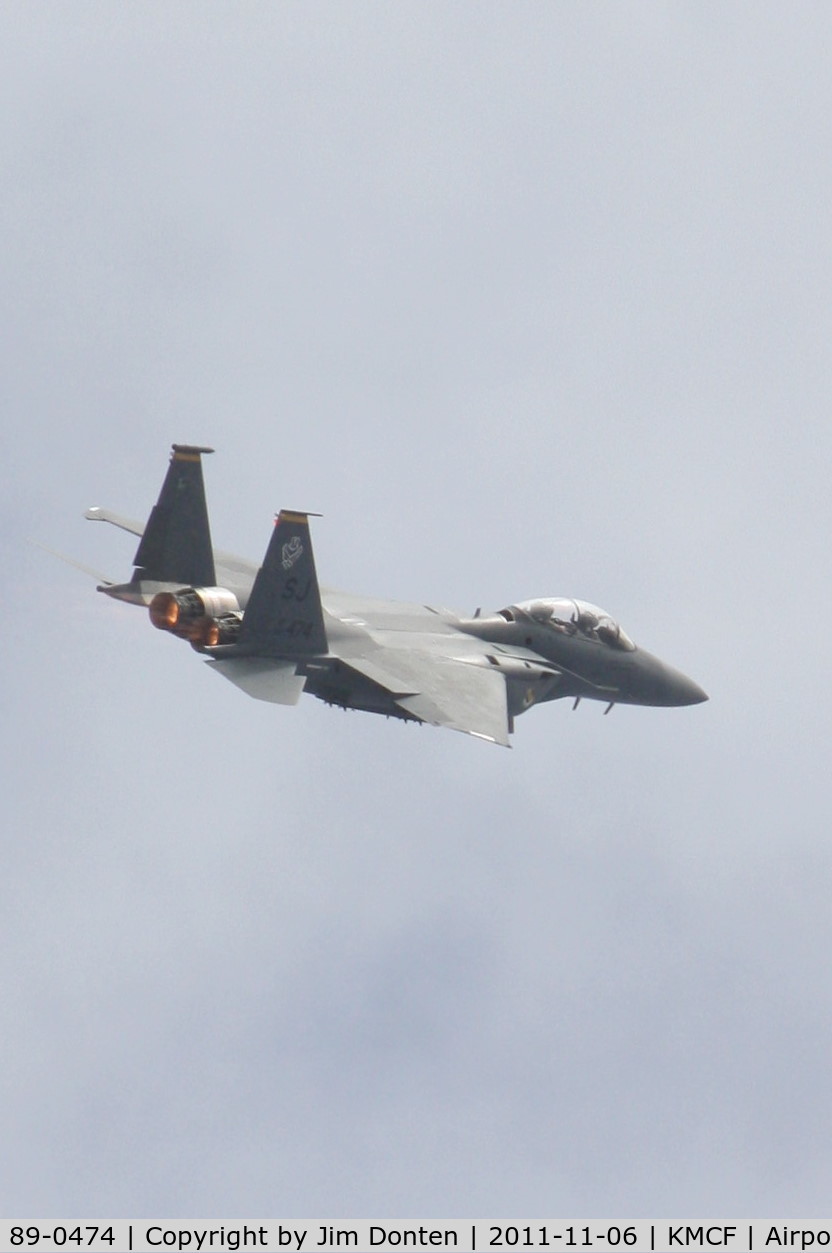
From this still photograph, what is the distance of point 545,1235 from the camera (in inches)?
1409

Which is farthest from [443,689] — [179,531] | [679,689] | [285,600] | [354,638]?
[679,689]

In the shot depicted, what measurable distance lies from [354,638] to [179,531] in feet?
12.4

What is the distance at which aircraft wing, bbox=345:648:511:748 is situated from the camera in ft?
135

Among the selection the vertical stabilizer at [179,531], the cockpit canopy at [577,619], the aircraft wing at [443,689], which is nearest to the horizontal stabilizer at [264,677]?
the aircraft wing at [443,689]

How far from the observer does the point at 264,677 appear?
4081cm

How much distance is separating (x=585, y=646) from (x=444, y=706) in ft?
21.5

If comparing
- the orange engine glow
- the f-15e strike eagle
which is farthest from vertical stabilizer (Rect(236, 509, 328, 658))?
the orange engine glow

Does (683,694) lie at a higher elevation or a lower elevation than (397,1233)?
higher

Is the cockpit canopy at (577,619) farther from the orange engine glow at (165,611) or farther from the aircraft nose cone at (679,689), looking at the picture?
the orange engine glow at (165,611)

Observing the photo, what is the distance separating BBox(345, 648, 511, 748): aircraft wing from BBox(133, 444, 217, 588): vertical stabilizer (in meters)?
3.65

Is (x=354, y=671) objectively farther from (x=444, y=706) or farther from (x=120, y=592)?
(x=120, y=592)

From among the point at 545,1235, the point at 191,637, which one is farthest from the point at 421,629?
the point at 545,1235

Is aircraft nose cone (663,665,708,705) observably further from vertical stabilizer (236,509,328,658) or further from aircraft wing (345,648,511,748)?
vertical stabilizer (236,509,328,658)

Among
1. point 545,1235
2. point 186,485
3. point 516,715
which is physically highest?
point 186,485
